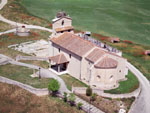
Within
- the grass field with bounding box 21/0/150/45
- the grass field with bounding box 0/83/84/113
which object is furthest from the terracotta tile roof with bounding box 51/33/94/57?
the grass field with bounding box 21/0/150/45

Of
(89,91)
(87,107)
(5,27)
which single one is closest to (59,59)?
(89,91)

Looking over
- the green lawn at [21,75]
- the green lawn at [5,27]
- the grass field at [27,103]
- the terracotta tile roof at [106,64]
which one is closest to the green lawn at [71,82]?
the green lawn at [21,75]

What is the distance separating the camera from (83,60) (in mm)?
65375

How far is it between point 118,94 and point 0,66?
32.7 m

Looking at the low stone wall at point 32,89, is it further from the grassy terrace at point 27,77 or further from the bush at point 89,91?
the bush at point 89,91

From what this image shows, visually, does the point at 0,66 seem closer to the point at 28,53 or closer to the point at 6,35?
the point at 28,53

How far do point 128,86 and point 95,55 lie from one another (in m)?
11.8

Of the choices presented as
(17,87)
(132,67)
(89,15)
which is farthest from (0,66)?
(89,15)

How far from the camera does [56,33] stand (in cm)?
7375

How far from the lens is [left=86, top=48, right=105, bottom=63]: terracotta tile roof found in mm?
63316

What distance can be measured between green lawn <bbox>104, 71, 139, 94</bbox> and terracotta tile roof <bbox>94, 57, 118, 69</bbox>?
5898 mm

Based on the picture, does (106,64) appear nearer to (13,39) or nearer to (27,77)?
(27,77)

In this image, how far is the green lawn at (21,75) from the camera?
63409 mm

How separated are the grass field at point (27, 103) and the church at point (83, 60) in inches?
429
